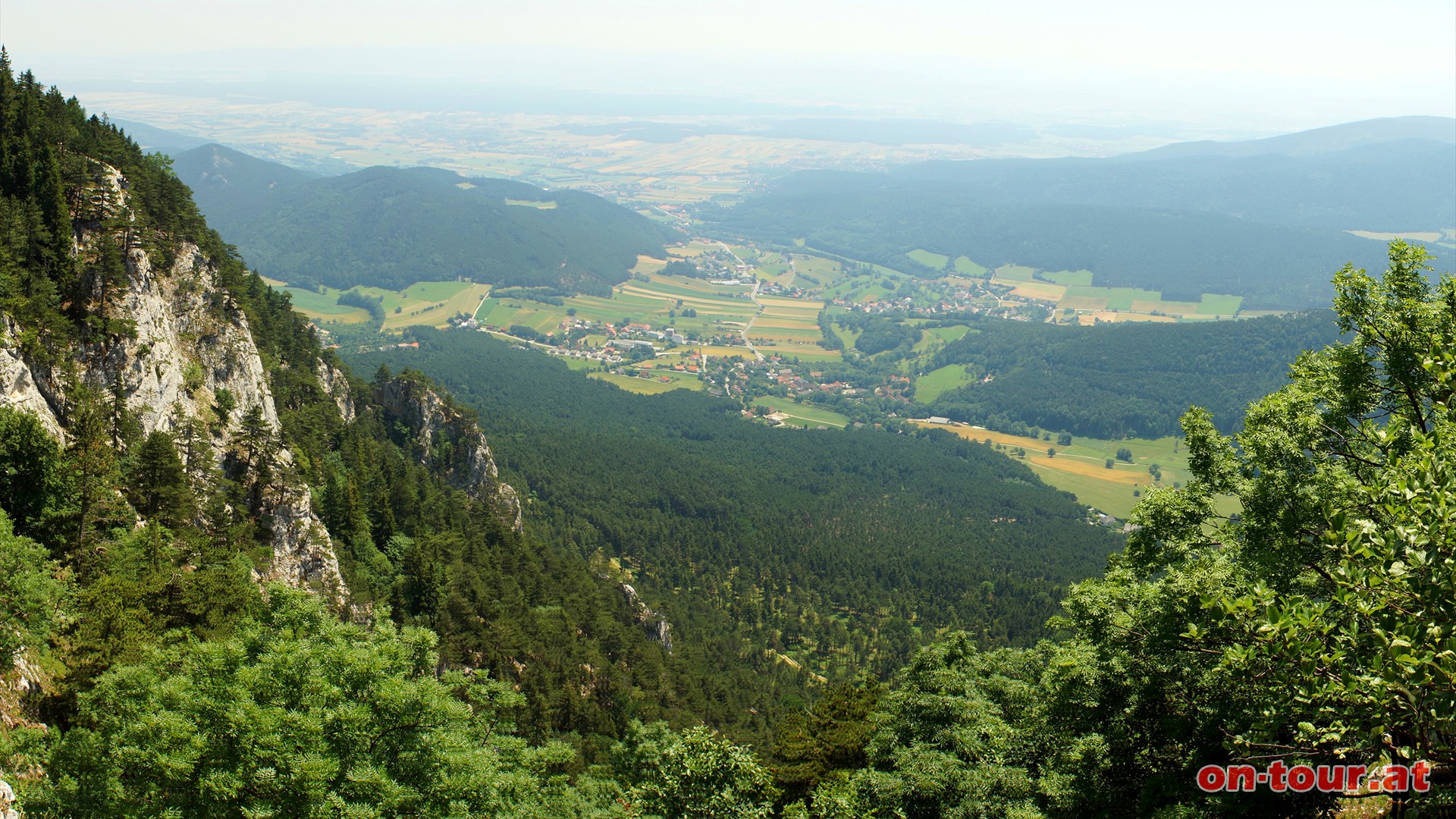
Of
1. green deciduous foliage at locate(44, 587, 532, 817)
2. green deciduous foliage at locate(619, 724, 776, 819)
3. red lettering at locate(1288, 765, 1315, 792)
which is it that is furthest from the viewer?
green deciduous foliage at locate(619, 724, 776, 819)

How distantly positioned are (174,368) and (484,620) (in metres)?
26.2

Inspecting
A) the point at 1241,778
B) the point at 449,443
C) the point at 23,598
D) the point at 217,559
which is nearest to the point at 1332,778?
the point at 1241,778

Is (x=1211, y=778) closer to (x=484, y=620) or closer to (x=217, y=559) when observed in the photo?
(x=217, y=559)

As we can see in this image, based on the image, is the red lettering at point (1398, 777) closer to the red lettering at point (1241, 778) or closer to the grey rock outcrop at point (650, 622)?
the red lettering at point (1241, 778)

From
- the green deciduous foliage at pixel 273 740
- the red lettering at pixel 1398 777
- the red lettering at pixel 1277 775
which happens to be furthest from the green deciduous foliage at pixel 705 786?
the red lettering at pixel 1398 777

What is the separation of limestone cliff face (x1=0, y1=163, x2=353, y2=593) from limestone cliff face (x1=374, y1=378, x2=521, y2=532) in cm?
3095

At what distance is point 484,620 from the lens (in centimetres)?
6088

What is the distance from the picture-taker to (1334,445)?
24.7 meters

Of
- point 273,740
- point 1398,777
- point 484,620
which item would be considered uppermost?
point 1398,777

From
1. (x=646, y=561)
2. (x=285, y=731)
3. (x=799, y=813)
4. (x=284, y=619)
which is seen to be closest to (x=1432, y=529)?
(x=799, y=813)

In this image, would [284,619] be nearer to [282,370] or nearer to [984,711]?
[984,711]

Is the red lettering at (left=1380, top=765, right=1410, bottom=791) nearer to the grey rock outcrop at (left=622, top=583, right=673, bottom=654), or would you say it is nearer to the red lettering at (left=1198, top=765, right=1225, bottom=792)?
the red lettering at (left=1198, top=765, right=1225, bottom=792)

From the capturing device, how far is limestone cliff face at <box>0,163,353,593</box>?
39781 millimetres

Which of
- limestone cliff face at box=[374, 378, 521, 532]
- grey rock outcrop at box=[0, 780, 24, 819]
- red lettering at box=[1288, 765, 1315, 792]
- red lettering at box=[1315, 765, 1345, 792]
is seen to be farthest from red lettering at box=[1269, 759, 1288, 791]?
limestone cliff face at box=[374, 378, 521, 532]
